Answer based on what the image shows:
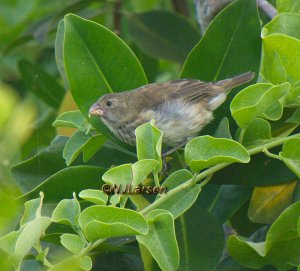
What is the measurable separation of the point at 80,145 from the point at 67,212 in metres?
0.49

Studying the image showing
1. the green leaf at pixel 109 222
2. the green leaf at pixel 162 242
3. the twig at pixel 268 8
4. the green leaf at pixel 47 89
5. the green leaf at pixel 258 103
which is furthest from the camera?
the green leaf at pixel 47 89

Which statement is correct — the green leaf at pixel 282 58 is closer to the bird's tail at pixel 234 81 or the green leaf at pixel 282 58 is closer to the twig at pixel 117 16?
the bird's tail at pixel 234 81

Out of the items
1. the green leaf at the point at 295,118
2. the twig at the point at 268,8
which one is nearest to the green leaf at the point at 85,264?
the green leaf at the point at 295,118

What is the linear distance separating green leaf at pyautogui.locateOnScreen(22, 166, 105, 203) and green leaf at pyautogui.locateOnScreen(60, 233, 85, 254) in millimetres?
458

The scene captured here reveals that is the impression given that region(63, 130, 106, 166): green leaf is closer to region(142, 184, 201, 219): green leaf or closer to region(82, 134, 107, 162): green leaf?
region(82, 134, 107, 162): green leaf

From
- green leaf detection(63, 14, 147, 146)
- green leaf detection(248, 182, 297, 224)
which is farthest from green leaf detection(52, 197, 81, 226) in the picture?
green leaf detection(248, 182, 297, 224)

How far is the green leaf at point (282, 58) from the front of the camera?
6.90 feet

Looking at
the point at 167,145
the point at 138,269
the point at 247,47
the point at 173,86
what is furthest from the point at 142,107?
the point at 138,269

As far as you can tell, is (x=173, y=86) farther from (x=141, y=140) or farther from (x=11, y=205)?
(x=11, y=205)

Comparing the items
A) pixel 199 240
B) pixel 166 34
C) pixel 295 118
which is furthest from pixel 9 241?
pixel 166 34

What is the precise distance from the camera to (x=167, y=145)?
256 cm

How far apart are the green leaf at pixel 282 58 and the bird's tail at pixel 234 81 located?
15 cm

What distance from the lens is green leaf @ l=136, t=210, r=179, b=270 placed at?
174 centimetres

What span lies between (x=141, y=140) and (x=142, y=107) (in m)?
1.05
